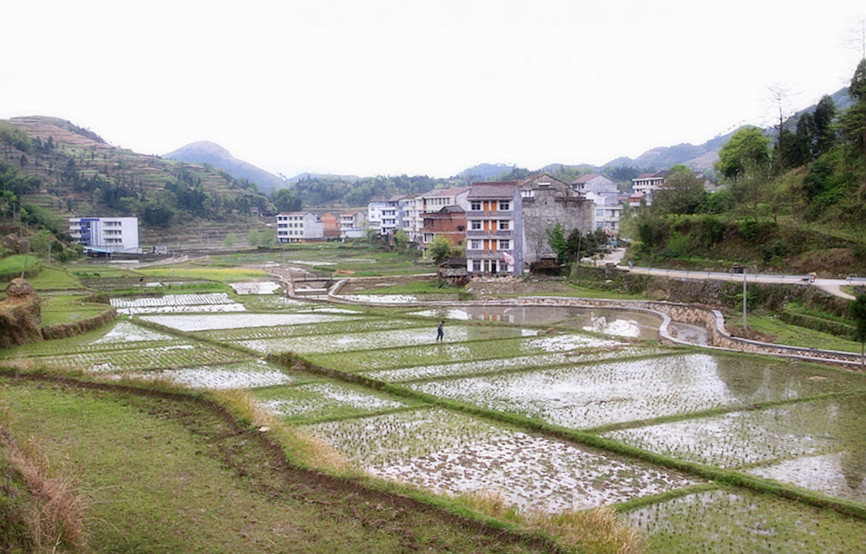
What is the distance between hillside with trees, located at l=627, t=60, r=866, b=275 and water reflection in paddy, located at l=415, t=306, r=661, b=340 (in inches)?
300

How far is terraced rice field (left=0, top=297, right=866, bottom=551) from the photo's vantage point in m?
10.8

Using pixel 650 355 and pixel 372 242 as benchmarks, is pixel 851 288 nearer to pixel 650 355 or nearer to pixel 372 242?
pixel 650 355

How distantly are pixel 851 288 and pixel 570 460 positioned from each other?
18.5 meters

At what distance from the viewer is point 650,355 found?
74.8ft

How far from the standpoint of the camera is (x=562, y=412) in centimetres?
1612

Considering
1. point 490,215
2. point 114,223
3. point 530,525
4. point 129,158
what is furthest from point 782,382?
point 129,158

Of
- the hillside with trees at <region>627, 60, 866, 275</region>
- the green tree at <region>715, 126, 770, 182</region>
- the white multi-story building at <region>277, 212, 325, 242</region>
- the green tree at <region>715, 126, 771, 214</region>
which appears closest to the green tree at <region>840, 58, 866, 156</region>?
the hillside with trees at <region>627, 60, 866, 275</region>

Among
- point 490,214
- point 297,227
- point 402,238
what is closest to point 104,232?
point 297,227

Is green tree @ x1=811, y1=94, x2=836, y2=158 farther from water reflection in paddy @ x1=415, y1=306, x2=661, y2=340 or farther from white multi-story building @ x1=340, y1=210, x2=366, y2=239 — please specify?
white multi-story building @ x1=340, y1=210, x2=366, y2=239

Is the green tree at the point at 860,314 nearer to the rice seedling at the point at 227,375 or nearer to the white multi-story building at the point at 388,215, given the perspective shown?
the rice seedling at the point at 227,375

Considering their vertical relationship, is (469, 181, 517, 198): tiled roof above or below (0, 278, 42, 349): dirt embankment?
above

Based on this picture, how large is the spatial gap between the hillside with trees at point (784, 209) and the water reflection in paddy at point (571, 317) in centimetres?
763

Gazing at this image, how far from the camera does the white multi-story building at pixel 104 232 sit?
247 feet

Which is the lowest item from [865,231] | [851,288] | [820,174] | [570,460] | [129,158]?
[570,460]
